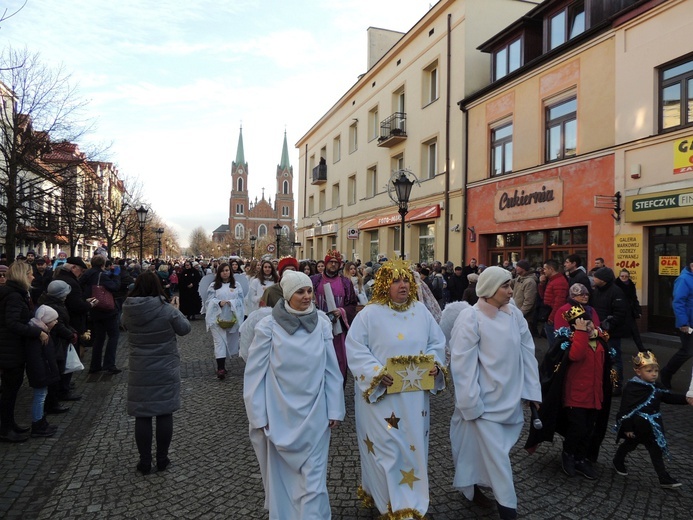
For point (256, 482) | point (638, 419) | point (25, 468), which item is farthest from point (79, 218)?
point (638, 419)

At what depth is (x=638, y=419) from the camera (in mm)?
4031

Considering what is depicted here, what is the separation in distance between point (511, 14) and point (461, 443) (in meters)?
19.2

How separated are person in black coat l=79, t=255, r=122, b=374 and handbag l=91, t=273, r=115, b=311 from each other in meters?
0.05

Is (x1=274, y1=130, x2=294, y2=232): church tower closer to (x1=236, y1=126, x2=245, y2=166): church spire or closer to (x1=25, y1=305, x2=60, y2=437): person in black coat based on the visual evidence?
(x1=236, y1=126, x2=245, y2=166): church spire

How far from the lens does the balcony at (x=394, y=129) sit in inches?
871

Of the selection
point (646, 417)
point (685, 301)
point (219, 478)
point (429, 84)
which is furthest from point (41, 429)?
point (429, 84)

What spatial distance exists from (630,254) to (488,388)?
9.66 m

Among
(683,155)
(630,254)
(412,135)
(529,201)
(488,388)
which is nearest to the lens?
(488,388)

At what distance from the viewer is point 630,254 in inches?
444

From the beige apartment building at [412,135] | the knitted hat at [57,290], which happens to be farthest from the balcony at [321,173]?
the knitted hat at [57,290]

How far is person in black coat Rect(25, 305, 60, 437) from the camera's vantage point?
5000 mm

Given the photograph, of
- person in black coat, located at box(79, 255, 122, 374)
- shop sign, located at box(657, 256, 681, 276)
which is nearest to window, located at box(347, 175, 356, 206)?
shop sign, located at box(657, 256, 681, 276)

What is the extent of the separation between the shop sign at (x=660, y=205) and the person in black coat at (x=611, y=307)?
4.57 metres

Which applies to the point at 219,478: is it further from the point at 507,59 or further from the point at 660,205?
the point at 507,59
